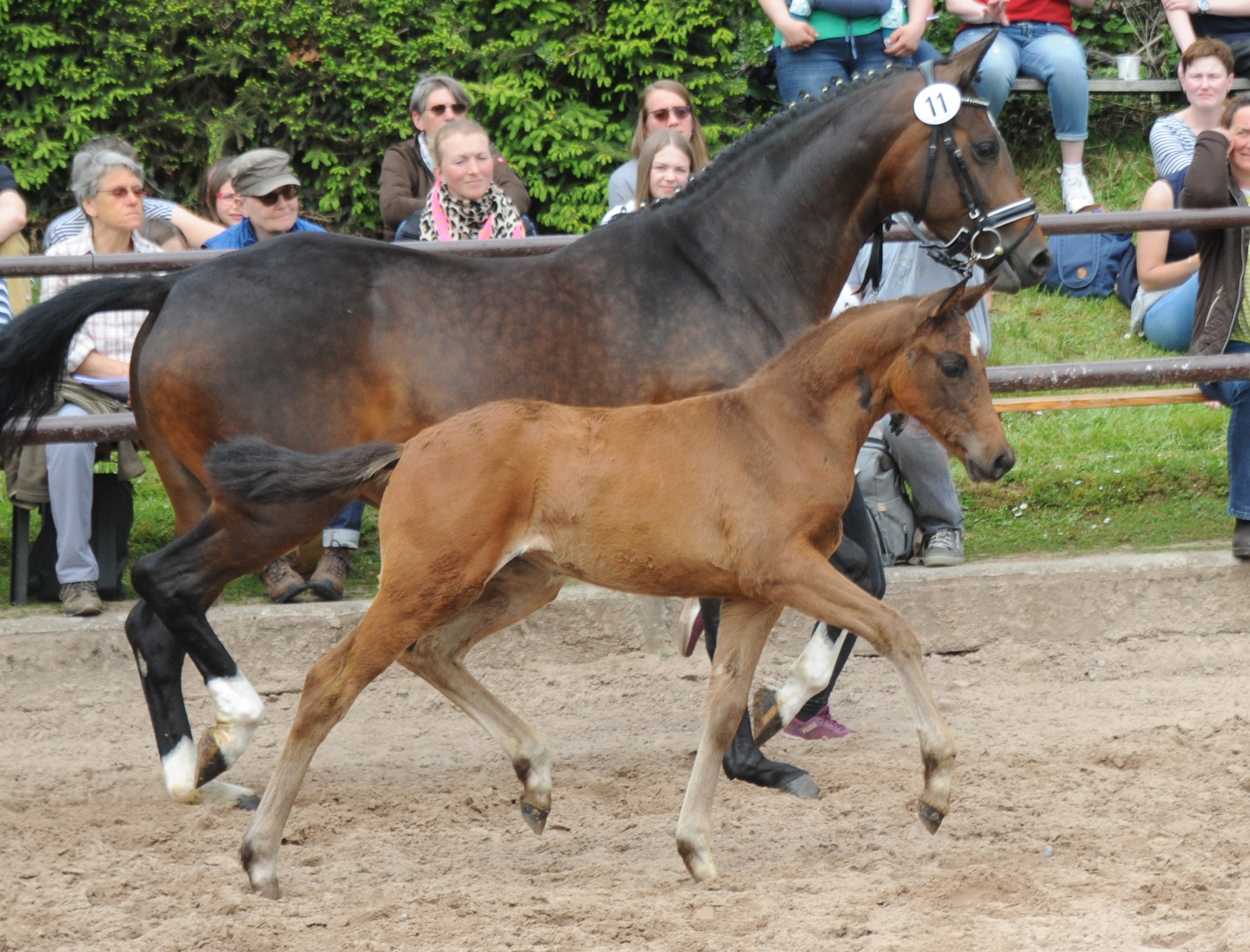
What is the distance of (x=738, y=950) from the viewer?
321 cm

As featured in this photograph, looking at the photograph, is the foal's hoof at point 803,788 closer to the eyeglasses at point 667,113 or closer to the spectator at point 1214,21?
the eyeglasses at point 667,113

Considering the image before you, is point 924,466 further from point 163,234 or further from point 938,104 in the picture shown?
point 163,234

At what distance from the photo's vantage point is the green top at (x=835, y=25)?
7395 mm

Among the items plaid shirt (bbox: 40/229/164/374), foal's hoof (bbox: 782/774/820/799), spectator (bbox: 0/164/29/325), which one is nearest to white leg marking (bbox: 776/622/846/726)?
foal's hoof (bbox: 782/774/820/799)

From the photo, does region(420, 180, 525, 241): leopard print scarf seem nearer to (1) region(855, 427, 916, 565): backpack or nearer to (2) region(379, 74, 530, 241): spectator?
(2) region(379, 74, 530, 241): spectator

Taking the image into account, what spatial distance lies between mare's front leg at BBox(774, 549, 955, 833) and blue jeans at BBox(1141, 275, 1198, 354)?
13.2 feet

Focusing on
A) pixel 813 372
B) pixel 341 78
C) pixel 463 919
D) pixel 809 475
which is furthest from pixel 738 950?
pixel 341 78

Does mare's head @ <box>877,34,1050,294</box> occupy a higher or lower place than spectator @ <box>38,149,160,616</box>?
higher

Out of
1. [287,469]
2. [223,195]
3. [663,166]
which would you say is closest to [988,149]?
[663,166]

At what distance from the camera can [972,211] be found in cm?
459

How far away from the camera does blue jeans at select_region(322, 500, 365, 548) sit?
20.2ft

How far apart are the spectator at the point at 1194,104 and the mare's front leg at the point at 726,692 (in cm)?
491

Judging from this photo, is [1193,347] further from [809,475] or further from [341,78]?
[341,78]

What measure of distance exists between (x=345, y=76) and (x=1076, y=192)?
4325mm
